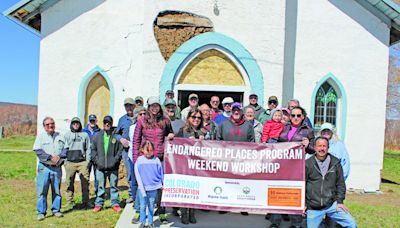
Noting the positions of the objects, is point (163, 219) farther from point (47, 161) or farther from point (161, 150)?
point (47, 161)

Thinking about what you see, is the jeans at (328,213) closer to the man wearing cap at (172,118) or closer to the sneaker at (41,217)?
the man wearing cap at (172,118)

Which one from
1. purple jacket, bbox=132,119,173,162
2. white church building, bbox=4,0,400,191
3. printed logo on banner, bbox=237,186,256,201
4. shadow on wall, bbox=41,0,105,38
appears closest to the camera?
printed logo on banner, bbox=237,186,256,201

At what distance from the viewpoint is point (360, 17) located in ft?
36.9

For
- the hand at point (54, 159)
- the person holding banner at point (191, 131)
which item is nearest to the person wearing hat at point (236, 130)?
the person holding banner at point (191, 131)

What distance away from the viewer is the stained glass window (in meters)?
11.4

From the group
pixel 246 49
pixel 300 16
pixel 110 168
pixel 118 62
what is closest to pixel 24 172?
pixel 118 62

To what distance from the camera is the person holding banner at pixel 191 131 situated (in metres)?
6.32

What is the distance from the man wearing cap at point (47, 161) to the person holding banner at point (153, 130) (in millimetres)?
1753

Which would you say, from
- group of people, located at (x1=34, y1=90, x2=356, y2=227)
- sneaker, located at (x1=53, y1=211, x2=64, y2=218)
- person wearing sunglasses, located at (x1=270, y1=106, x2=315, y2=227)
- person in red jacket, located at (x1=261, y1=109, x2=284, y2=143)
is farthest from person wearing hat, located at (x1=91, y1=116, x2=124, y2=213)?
person wearing sunglasses, located at (x1=270, y1=106, x2=315, y2=227)

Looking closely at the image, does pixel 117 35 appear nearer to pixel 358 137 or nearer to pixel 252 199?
pixel 252 199

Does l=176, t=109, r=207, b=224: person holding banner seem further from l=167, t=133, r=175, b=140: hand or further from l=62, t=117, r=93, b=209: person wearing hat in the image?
l=62, t=117, r=93, b=209: person wearing hat

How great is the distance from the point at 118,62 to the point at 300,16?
554 cm

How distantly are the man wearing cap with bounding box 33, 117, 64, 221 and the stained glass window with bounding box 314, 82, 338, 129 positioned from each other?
7.55m

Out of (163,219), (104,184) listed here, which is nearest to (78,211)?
(104,184)
